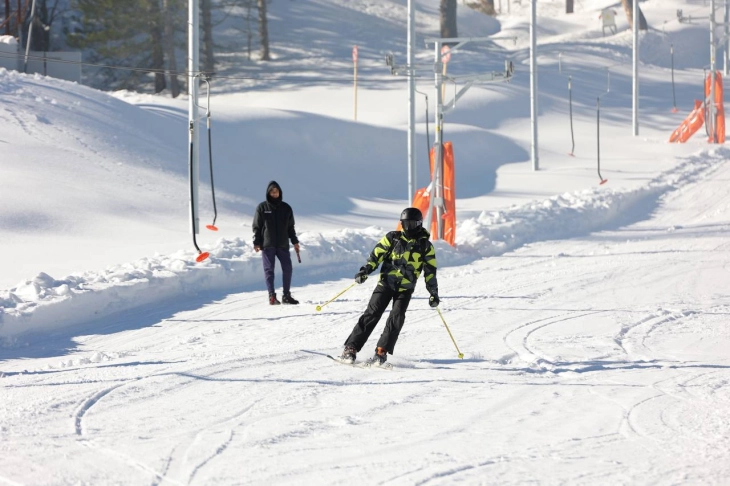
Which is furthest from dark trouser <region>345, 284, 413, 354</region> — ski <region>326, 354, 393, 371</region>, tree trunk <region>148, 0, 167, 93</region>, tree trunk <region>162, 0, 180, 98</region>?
tree trunk <region>148, 0, 167, 93</region>

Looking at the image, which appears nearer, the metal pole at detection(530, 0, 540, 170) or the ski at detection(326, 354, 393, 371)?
the ski at detection(326, 354, 393, 371)

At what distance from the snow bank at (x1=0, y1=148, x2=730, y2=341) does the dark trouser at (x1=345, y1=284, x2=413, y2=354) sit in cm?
401

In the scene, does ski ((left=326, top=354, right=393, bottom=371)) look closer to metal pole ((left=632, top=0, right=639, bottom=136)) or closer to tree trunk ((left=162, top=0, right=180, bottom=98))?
metal pole ((left=632, top=0, right=639, bottom=136))

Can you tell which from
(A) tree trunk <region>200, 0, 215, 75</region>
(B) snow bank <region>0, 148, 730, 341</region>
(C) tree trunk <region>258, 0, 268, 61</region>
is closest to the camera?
(B) snow bank <region>0, 148, 730, 341</region>

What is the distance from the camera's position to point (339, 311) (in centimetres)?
1288

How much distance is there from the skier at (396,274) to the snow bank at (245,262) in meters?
4.09

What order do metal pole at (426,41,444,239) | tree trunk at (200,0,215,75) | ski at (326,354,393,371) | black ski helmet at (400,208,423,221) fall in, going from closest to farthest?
black ski helmet at (400,208,423,221), ski at (326,354,393,371), metal pole at (426,41,444,239), tree trunk at (200,0,215,75)

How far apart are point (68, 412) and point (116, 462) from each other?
1441 mm

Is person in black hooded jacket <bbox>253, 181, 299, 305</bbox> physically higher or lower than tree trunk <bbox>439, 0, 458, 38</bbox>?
lower

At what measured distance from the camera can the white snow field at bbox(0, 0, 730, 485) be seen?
6863 mm

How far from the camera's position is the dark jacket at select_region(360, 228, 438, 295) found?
378 inches

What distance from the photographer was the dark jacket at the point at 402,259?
378 inches

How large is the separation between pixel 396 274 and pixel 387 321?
462mm

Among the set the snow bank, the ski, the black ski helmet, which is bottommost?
the ski
